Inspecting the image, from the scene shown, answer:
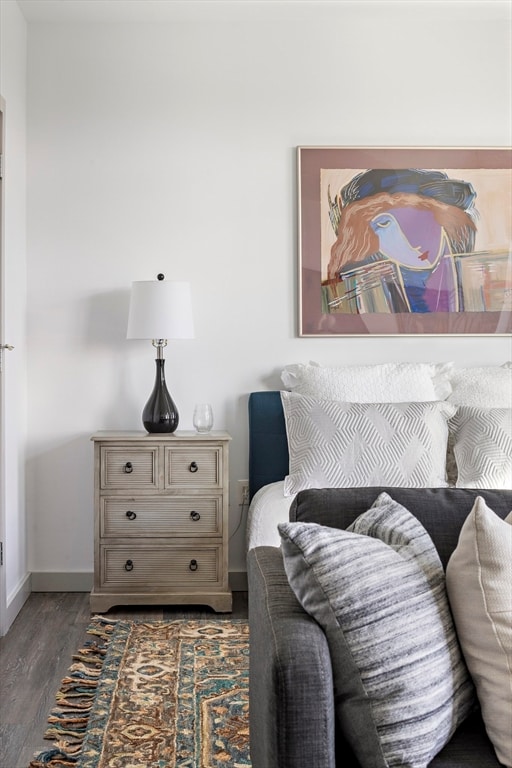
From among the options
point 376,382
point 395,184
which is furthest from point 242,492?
point 395,184

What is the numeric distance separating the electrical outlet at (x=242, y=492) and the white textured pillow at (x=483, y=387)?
108 cm

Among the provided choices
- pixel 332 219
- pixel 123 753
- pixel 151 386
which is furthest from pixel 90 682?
pixel 332 219

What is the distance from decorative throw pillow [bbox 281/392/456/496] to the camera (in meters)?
2.86

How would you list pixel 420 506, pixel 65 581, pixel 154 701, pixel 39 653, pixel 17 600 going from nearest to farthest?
1. pixel 420 506
2. pixel 154 701
3. pixel 39 653
4. pixel 17 600
5. pixel 65 581

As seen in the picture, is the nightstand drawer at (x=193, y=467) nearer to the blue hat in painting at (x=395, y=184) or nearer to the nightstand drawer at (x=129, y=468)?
the nightstand drawer at (x=129, y=468)

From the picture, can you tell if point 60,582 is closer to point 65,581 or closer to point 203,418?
point 65,581

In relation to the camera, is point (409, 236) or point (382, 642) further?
point (409, 236)

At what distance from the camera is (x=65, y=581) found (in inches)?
144

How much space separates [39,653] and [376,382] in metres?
1.83

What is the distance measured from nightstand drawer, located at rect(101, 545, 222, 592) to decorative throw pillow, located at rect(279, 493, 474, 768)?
2088 mm

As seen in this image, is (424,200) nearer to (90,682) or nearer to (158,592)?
(158,592)

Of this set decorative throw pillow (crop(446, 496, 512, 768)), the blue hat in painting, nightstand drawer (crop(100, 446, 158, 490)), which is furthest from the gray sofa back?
the blue hat in painting

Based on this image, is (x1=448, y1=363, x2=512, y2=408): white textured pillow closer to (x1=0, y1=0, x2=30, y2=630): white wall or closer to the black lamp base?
the black lamp base

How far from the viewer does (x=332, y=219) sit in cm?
370
